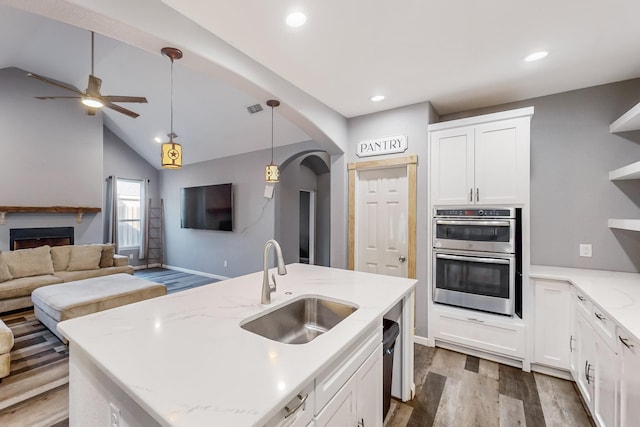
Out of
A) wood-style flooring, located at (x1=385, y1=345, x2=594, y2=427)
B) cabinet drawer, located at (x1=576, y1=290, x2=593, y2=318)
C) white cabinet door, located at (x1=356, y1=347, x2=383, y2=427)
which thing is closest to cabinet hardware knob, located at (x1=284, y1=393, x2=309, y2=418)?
white cabinet door, located at (x1=356, y1=347, x2=383, y2=427)

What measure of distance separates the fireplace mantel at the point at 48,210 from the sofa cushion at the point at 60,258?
3.05 ft

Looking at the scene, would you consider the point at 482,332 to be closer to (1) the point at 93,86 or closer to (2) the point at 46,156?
(1) the point at 93,86

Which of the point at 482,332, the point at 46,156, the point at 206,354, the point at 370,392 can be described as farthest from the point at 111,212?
the point at 482,332

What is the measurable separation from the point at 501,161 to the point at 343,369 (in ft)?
7.93

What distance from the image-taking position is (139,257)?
268 inches

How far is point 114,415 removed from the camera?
100 centimetres

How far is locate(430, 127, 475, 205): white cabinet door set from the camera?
2.71 meters

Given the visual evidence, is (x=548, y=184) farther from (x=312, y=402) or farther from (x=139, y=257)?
(x=139, y=257)

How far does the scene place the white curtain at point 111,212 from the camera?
6.30m

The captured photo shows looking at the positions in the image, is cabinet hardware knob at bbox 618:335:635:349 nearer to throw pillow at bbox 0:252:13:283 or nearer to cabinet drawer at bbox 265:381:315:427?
cabinet drawer at bbox 265:381:315:427

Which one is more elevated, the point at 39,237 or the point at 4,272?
the point at 39,237

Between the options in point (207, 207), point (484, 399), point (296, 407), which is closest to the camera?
point (296, 407)

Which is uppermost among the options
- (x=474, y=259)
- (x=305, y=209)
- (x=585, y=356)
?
(x=305, y=209)

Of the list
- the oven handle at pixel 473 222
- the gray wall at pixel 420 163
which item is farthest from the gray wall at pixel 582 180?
the gray wall at pixel 420 163
